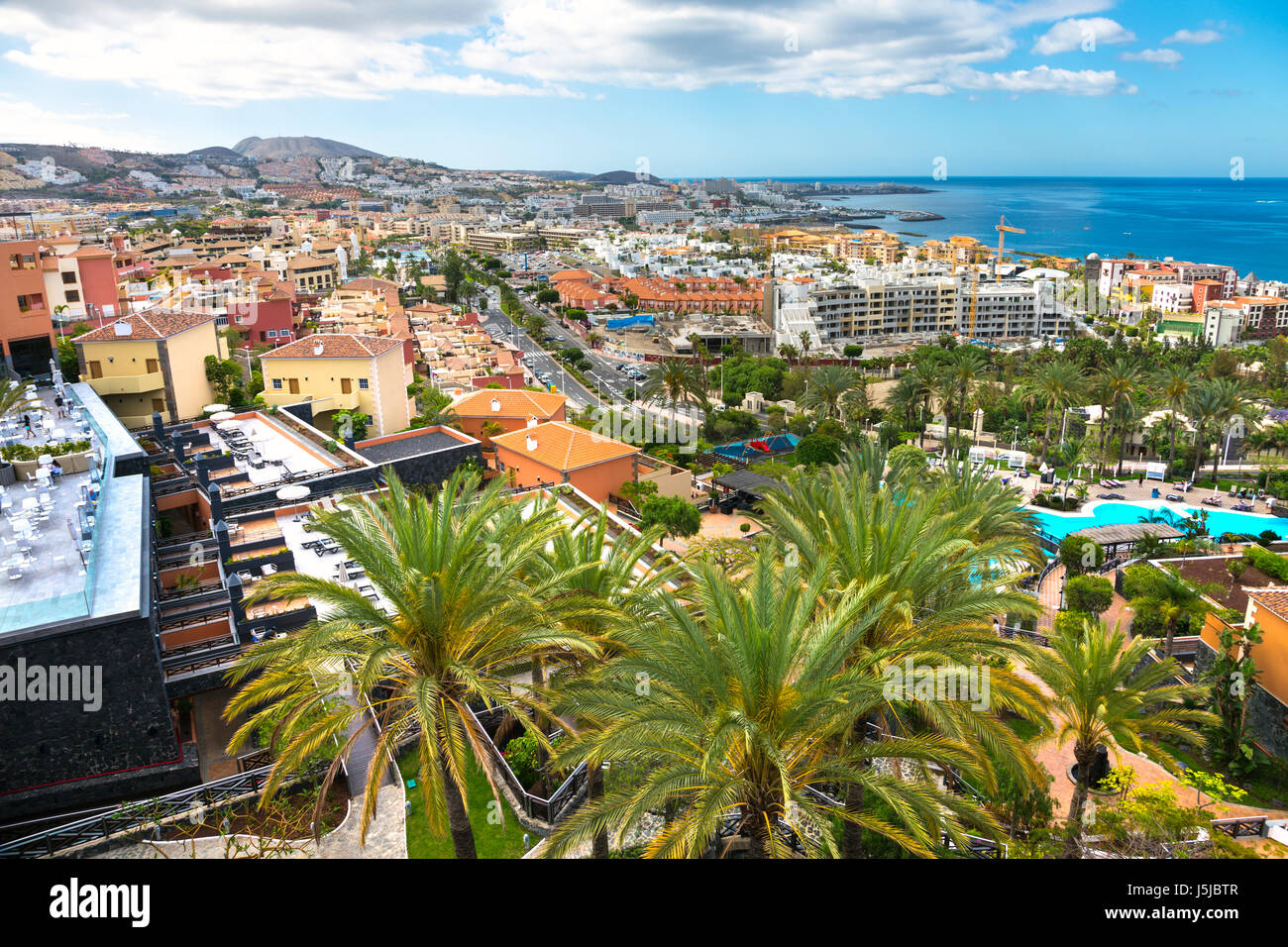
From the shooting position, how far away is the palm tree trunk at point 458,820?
1041 centimetres

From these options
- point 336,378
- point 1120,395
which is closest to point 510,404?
point 336,378

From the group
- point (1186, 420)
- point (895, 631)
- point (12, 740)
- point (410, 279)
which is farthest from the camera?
point (410, 279)

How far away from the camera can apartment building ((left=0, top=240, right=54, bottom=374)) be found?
3158 centimetres

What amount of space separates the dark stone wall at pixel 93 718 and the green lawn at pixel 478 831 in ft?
13.9

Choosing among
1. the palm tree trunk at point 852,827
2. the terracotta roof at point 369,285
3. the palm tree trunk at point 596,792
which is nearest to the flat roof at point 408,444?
the palm tree trunk at point 596,792

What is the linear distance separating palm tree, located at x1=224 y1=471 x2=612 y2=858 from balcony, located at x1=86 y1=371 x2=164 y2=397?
2507cm

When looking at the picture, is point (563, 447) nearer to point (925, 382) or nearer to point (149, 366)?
point (149, 366)

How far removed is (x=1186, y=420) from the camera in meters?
52.4

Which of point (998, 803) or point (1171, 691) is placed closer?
point (998, 803)
